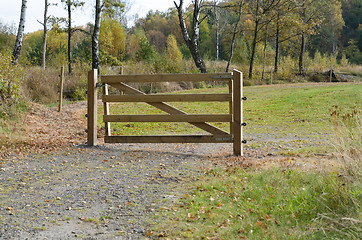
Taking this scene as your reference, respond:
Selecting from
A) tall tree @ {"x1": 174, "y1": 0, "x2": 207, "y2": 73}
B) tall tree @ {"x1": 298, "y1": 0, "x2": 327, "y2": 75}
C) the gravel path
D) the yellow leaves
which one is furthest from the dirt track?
tall tree @ {"x1": 298, "y1": 0, "x2": 327, "y2": 75}

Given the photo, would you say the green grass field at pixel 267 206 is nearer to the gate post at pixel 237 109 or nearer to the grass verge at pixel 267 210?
the grass verge at pixel 267 210

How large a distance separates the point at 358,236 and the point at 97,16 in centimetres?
1996

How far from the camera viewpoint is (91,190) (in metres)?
5.93

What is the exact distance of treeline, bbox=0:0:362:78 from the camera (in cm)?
2897

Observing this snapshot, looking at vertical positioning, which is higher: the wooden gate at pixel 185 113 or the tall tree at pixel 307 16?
the tall tree at pixel 307 16

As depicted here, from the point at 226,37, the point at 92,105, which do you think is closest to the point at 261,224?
the point at 92,105

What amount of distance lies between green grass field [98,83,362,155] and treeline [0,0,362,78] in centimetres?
701

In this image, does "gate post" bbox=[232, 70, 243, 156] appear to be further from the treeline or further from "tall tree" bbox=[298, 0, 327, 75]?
"tall tree" bbox=[298, 0, 327, 75]

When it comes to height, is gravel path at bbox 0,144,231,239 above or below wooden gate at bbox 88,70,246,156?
below

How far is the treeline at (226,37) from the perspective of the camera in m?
29.0

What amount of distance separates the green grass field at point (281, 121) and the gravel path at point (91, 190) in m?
2.67

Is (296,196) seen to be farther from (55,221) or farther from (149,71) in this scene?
(149,71)

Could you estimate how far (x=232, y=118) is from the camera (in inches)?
344

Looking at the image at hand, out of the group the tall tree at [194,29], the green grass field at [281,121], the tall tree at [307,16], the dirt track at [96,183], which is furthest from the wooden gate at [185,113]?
the tall tree at [307,16]
